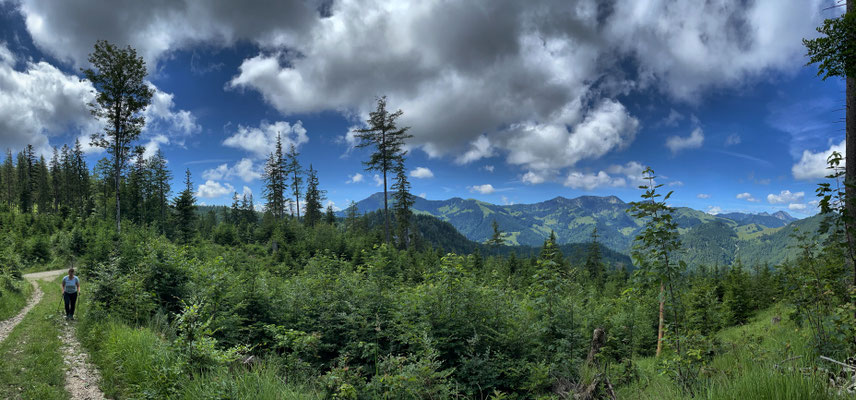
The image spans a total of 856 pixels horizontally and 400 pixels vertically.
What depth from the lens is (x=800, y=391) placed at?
2.70m

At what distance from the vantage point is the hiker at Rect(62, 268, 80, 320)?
1077cm

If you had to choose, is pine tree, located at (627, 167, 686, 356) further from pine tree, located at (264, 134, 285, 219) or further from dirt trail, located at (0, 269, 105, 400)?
pine tree, located at (264, 134, 285, 219)

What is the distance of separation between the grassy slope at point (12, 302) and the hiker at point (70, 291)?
177 centimetres

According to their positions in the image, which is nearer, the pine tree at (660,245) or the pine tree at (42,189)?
the pine tree at (660,245)

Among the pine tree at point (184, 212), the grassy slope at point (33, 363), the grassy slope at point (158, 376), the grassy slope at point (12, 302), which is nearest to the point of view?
the grassy slope at point (158, 376)

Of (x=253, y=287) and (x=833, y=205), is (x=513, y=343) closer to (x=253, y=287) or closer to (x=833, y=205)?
(x=833, y=205)

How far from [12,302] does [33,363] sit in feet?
29.8

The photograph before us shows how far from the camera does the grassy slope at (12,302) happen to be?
11093 mm

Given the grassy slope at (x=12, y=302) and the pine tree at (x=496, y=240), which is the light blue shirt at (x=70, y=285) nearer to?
the grassy slope at (x=12, y=302)

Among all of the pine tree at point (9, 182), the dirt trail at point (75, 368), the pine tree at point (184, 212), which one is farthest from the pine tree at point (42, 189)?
the dirt trail at point (75, 368)

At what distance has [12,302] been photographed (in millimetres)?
12203

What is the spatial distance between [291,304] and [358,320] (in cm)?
232

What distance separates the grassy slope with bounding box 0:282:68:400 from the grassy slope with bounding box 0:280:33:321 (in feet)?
4.95

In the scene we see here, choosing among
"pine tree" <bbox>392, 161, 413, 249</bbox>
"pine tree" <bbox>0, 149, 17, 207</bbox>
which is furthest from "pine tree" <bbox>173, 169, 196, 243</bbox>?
"pine tree" <bbox>0, 149, 17, 207</bbox>
